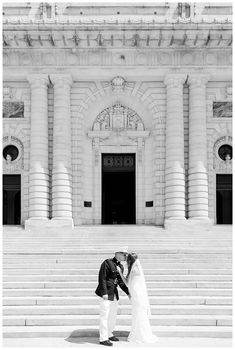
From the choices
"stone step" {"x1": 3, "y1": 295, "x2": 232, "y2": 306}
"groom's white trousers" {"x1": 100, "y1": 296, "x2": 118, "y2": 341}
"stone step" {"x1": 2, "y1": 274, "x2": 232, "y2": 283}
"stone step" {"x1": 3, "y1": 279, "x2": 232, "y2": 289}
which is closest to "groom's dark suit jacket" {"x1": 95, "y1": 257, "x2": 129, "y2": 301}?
"groom's white trousers" {"x1": 100, "y1": 296, "x2": 118, "y2": 341}

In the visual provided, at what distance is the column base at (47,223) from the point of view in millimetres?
27516

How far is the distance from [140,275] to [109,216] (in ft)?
60.5

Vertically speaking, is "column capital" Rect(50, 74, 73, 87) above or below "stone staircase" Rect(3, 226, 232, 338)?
above

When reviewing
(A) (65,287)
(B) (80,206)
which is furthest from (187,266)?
(B) (80,206)

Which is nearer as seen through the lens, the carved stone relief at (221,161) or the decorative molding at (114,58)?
the decorative molding at (114,58)

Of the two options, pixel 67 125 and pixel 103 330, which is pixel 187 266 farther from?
pixel 67 125

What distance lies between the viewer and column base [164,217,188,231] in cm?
2753

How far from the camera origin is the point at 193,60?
28.6 metres

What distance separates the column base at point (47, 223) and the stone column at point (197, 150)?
6.12m

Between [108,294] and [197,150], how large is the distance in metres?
16.5

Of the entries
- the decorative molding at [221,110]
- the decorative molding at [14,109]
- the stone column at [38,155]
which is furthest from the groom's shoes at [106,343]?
the decorative molding at [221,110]

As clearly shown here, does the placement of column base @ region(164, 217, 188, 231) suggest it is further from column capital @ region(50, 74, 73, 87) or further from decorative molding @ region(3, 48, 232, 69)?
column capital @ region(50, 74, 73, 87)

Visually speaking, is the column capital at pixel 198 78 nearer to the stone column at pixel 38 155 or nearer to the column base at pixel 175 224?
the column base at pixel 175 224

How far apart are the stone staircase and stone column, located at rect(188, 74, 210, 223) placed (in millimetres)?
3254
